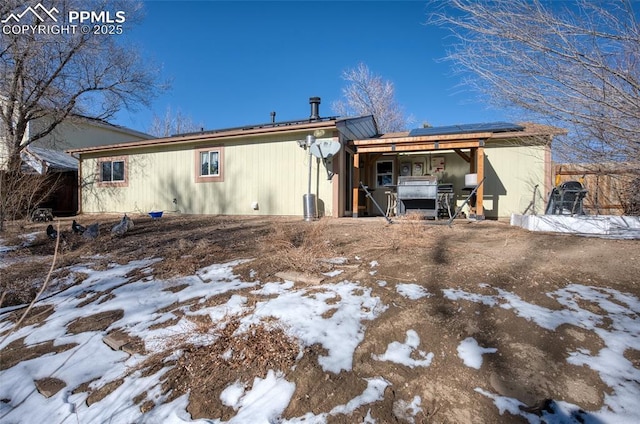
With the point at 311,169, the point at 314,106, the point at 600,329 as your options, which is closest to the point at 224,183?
the point at 311,169

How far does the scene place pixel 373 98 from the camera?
22438 mm

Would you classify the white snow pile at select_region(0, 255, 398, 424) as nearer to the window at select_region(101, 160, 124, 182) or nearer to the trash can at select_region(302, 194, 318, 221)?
the trash can at select_region(302, 194, 318, 221)

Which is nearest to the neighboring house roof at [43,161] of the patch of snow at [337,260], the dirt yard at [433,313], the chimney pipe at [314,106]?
the dirt yard at [433,313]

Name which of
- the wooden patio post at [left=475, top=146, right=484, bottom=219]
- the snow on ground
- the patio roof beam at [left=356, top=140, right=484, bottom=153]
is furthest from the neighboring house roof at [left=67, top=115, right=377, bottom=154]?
the snow on ground

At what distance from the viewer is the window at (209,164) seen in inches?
419

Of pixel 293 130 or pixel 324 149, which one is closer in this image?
pixel 324 149

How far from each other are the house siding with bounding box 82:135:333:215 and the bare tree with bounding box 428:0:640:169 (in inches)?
242

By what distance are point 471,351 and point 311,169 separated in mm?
7564

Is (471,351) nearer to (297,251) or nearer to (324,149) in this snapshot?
(297,251)

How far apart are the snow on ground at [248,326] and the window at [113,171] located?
10.4 meters

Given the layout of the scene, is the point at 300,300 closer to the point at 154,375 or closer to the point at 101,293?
the point at 154,375

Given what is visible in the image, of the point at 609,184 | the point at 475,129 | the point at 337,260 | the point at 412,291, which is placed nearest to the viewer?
the point at 412,291

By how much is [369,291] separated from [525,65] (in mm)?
2752

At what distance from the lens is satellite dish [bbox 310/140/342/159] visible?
830 centimetres
